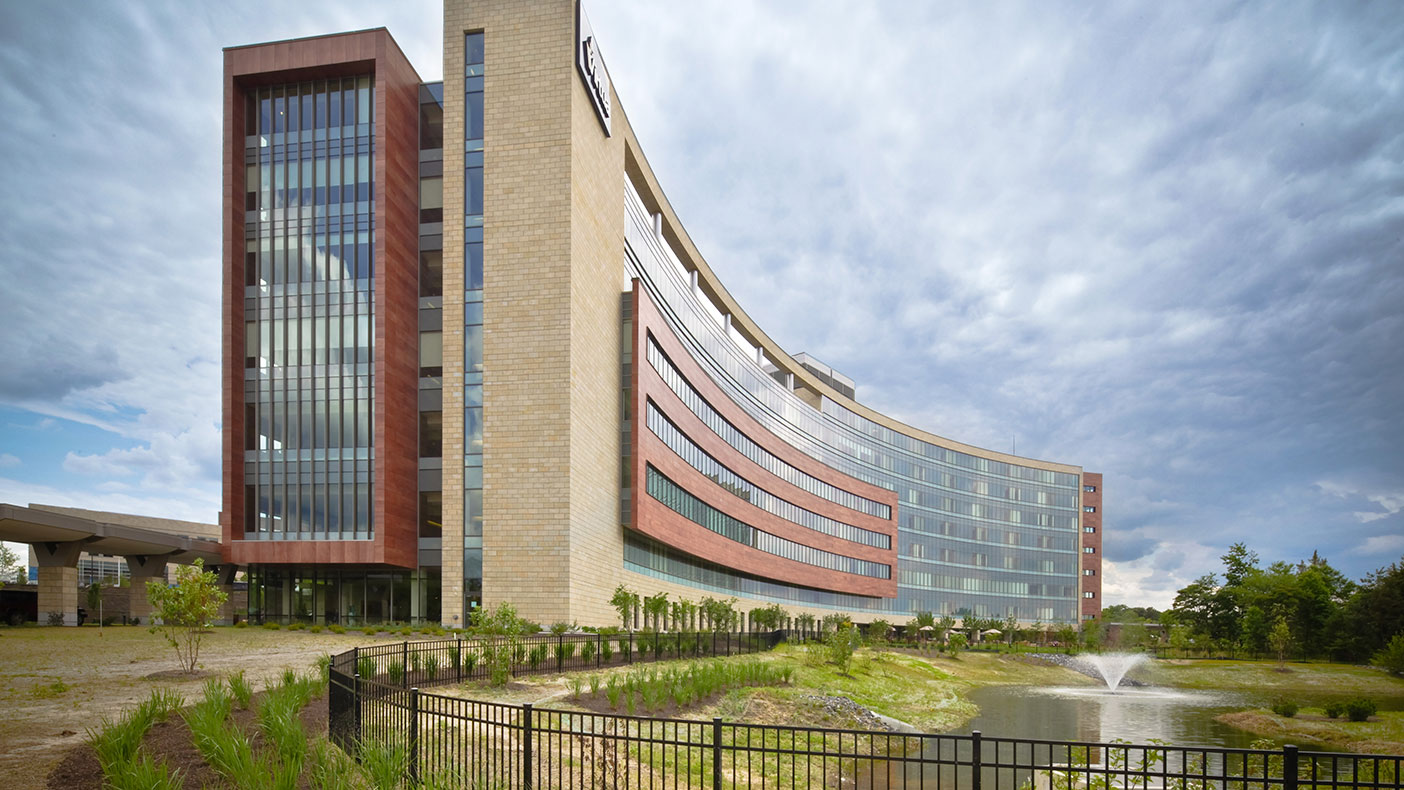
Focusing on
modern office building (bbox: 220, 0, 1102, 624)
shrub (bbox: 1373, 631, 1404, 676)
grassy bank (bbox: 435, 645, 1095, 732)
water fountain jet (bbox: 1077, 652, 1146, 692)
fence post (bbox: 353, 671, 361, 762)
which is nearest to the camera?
fence post (bbox: 353, 671, 361, 762)

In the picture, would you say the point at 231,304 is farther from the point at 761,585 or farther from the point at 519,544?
the point at 761,585

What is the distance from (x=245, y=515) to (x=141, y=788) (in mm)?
46937

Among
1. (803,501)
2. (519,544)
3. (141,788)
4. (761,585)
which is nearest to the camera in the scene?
(141,788)

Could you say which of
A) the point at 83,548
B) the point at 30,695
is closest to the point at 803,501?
the point at 83,548

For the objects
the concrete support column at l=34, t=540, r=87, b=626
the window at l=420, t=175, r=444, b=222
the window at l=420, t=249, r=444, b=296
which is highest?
the window at l=420, t=175, r=444, b=222

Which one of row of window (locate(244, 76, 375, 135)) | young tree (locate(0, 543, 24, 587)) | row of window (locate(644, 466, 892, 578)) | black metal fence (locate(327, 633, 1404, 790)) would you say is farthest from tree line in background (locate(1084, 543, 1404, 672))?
young tree (locate(0, 543, 24, 587))

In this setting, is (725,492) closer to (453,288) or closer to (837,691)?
(453,288)

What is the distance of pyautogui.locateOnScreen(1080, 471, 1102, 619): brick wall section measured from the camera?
129m

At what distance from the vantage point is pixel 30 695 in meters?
17.5

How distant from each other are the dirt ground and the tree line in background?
5413 centimetres

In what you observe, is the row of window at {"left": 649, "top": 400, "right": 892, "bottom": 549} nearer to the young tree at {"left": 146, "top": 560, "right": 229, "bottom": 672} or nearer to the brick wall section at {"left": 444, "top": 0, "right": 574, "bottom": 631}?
the brick wall section at {"left": 444, "top": 0, "right": 574, "bottom": 631}

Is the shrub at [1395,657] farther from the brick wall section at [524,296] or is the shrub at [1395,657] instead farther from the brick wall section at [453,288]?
the brick wall section at [453,288]

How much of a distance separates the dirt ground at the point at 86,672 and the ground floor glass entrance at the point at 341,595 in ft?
24.7

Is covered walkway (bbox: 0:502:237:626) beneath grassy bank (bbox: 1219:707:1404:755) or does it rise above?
above
